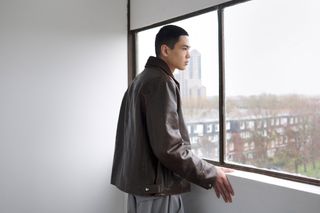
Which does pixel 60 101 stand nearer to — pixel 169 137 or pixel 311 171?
pixel 169 137

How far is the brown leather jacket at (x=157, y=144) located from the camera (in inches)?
61.2

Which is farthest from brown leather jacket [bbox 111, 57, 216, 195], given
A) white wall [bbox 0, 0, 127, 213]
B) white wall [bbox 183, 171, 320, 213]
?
white wall [bbox 0, 0, 127, 213]

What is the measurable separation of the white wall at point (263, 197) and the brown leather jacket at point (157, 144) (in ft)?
0.84

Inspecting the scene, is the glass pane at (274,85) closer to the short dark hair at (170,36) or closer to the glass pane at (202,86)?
the glass pane at (202,86)

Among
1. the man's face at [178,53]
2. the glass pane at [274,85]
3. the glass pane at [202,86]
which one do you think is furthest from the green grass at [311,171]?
the man's face at [178,53]

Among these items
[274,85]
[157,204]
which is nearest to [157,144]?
[157,204]

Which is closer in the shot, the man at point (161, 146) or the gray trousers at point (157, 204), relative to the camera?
the man at point (161, 146)

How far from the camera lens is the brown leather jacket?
1.55 m

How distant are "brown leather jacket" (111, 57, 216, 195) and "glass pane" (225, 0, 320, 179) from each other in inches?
15.6

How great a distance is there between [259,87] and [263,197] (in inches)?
23.2

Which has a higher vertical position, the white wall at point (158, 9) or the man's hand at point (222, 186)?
the white wall at point (158, 9)

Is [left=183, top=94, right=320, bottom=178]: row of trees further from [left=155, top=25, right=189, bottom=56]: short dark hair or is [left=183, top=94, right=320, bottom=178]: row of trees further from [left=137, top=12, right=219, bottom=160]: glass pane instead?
[left=155, top=25, right=189, bottom=56]: short dark hair

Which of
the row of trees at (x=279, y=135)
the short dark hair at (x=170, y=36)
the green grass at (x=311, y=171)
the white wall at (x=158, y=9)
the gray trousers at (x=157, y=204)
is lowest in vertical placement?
the gray trousers at (x=157, y=204)

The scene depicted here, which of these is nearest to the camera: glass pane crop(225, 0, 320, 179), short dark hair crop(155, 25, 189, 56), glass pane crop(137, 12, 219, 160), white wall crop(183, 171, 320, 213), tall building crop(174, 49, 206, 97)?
white wall crop(183, 171, 320, 213)
